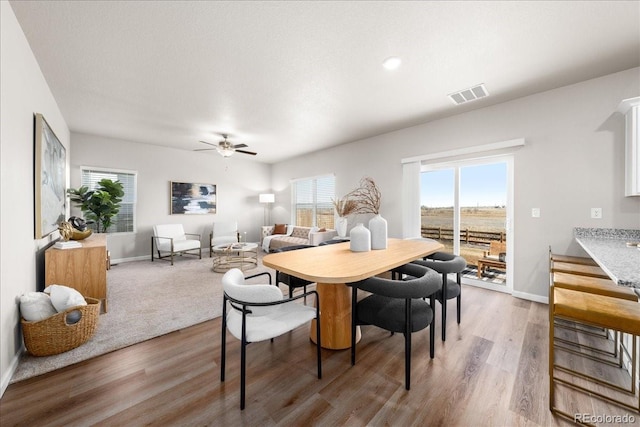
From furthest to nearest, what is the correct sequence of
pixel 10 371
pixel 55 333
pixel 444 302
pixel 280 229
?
pixel 280 229
pixel 444 302
pixel 55 333
pixel 10 371

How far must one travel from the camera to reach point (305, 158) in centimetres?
648

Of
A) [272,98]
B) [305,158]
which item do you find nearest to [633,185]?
[272,98]

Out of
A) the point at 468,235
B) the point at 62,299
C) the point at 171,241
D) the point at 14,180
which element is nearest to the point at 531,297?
the point at 468,235

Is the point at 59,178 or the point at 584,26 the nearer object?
the point at 584,26

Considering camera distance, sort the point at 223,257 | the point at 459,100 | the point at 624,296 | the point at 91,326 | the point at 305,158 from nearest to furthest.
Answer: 1. the point at 624,296
2. the point at 91,326
3. the point at 459,100
4. the point at 223,257
5. the point at 305,158

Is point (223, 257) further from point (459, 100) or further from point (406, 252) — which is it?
point (459, 100)

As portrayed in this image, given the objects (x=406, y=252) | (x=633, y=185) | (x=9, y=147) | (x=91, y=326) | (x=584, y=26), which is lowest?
(x=91, y=326)

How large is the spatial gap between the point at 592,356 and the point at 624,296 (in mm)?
753

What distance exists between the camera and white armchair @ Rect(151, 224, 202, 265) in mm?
4977

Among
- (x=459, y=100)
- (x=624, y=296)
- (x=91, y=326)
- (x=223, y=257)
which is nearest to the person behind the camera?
(x=624, y=296)

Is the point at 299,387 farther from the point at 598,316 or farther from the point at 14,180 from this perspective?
the point at 14,180

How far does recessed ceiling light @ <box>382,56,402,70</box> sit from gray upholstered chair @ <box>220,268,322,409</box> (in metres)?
2.22

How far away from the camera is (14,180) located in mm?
Answer: 1769

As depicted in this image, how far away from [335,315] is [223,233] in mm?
4983
